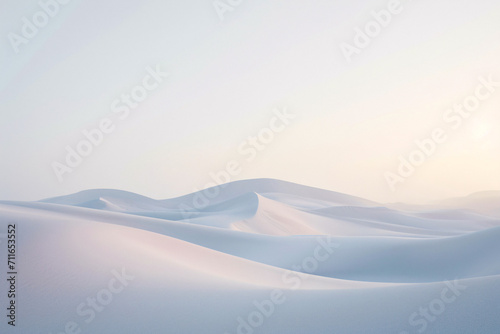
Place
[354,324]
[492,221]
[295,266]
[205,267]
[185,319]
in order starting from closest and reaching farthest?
[354,324] → [185,319] → [205,267] → [295,266] → [492,221]

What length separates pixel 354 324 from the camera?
4.68 m

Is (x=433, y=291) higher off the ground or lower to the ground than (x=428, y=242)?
higher

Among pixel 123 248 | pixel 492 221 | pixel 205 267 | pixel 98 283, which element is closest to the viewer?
pixel 98 283

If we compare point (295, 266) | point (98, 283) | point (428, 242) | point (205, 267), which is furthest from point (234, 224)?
point (98, 283)

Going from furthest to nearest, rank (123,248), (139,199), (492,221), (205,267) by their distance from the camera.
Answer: (139,199) < (492,221) < (205,267) < (123,248)

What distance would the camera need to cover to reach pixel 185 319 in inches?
199

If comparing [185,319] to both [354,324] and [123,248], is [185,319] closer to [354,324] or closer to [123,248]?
[354,324]

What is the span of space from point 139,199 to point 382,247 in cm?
4444

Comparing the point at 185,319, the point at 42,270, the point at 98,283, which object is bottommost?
the point at 185,319

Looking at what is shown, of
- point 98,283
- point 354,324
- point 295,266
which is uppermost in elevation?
point 98,283

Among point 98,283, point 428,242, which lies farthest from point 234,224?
point 98,283

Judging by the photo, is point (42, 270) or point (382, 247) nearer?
point (42, 270)

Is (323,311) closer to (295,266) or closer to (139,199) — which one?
(295,266)

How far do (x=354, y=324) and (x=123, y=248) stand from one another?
14.6 ft
